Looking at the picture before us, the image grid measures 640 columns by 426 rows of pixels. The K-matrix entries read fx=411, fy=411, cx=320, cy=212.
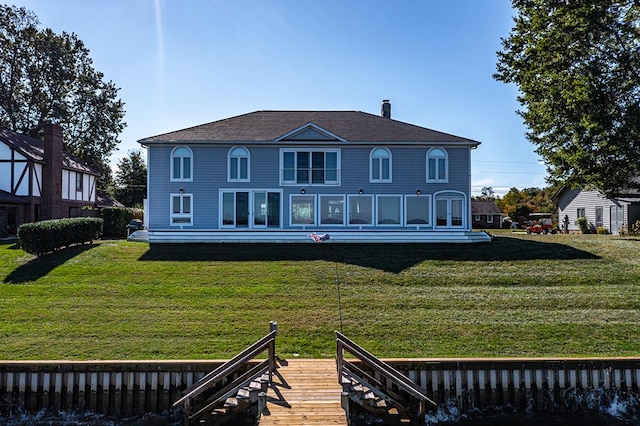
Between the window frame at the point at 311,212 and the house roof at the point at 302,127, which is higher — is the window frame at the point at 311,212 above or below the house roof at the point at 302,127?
below

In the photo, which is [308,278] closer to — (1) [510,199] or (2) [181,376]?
(2) [181,376]

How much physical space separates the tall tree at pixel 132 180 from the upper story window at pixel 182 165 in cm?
2358

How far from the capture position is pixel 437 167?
22.2 meters

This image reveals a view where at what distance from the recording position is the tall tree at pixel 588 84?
17734 mm

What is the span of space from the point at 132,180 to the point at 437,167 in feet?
115

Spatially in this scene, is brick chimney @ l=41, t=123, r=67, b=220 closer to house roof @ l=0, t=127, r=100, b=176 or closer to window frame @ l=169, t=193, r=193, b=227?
house roof @ l=0, t=127, r=100, b=176

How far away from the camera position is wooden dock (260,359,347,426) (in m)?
6.19

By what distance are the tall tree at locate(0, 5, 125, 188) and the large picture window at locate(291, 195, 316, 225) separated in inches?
1277

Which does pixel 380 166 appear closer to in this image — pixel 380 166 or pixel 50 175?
pixel 380 166

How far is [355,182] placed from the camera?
72.7 ft

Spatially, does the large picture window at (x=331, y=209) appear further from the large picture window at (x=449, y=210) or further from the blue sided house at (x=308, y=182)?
the large picture window at (x=449, y=210)

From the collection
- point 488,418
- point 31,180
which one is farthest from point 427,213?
point 31,180

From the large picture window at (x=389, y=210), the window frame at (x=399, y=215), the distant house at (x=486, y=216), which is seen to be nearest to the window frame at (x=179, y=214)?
the window frame at (x=399, y=215)


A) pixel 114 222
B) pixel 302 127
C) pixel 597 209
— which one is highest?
pixel 302 127
